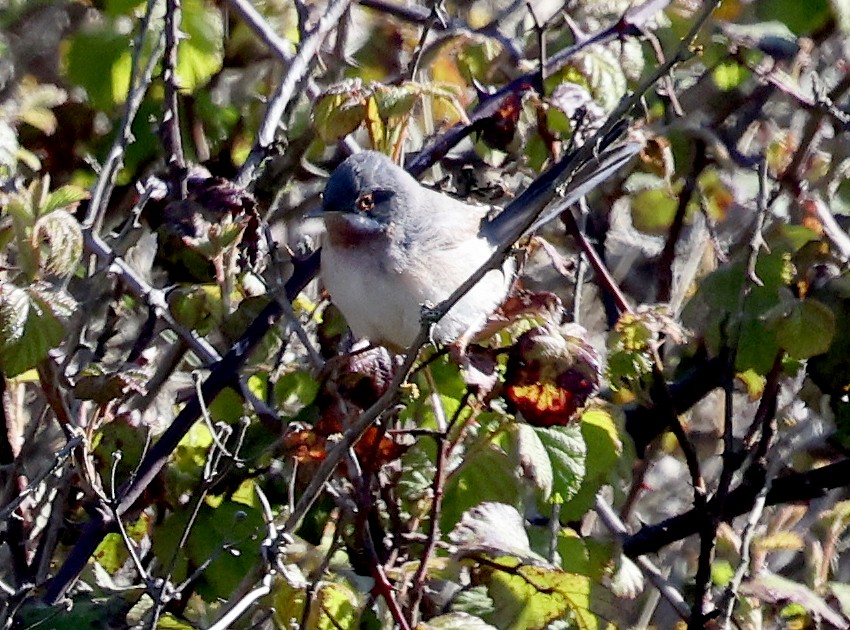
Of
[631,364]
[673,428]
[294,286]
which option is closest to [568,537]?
[673,428]

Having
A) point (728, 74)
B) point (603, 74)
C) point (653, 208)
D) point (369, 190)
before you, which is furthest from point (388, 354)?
point (653, 208)

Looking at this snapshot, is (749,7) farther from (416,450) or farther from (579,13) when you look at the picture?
(416,450)

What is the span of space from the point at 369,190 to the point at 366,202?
56 mm

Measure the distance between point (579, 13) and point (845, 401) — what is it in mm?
1537

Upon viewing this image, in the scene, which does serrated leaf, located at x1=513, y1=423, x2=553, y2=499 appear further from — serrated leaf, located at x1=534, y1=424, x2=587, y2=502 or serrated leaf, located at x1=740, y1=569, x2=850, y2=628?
serrated leaf, located at x1=740, y1=569, x2=850, y2=628

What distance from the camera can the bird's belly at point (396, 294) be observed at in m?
2.90

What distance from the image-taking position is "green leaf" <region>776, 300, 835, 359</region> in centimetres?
264

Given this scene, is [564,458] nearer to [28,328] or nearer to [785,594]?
[785,594]

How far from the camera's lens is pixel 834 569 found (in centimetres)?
380

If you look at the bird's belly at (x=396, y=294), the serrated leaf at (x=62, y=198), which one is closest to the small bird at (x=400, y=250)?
the bird's belly at (x=396, y=294)


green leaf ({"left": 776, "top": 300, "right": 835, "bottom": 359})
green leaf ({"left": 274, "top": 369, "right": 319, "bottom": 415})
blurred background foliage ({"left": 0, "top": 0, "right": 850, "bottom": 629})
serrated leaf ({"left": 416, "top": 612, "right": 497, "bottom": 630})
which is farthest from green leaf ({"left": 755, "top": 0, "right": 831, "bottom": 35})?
serrated leaf ({"left": 416, "top": 612, "right": 497, "bottom": 630})

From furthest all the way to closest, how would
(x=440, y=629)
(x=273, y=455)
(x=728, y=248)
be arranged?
(x=728, y=248)
(x=273, y=455)
(x=440, y=629)

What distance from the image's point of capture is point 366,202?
3.17 m

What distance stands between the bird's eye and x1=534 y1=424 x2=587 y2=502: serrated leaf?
0.85 m
